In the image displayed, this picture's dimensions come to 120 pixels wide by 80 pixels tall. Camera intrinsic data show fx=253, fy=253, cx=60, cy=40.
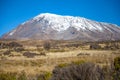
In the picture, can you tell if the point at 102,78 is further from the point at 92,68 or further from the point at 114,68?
the point at 114,68

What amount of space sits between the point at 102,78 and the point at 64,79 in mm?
1435

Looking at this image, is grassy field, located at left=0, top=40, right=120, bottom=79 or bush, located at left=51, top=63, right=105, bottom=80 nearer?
bush, located at left=51, top=63, right=105, bottom=80

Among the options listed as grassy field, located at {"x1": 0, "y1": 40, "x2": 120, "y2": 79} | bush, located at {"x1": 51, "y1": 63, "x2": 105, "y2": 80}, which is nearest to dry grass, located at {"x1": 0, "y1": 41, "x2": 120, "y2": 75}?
grassy field, located at {"x1": 0, "y1": 40, "x2": 120, "y2": 79}

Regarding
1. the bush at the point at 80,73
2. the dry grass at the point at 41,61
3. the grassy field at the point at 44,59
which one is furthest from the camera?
the grassy field at the point at 44,59

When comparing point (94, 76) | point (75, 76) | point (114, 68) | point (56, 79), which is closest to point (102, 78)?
point (94, 76)

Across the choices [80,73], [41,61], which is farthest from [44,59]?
[80,73]

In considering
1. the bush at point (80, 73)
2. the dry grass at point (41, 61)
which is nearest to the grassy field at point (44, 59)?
the dry grass at point (41, 61)

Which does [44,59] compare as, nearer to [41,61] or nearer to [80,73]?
[41,61]

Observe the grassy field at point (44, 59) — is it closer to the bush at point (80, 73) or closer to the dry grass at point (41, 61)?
the dry grass at point (41, 61)

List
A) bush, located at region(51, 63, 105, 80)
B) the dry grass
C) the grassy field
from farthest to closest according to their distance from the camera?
the grassy field
the dry grass
bush, located at region(51, 63, 105, 80)

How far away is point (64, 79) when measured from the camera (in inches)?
351

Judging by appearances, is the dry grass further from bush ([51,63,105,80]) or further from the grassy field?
bush ([51,63,105,80])

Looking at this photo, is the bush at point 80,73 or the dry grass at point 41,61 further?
the dry grass at point 41,61

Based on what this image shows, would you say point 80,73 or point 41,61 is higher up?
point 80,73
